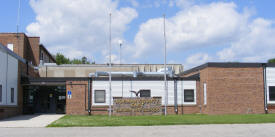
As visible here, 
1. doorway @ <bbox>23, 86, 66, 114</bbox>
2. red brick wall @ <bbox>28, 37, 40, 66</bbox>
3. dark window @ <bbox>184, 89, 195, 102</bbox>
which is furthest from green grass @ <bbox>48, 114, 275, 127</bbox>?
red brick wall @ <bbox>28, 37, 40, 66</bbox>

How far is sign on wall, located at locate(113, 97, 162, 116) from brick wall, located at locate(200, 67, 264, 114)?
15.0 ft

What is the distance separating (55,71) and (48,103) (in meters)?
7.67

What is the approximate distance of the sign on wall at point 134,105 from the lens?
Answer: 28.5 meters

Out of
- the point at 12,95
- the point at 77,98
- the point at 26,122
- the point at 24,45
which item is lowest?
the point at 26,122

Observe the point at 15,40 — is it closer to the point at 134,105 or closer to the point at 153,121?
the point at 134,105

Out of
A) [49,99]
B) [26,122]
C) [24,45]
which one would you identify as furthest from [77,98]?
[24,45]

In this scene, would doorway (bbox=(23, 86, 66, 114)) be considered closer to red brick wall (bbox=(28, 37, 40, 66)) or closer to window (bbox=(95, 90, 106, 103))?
window (bbox=(95, 90, 106, 103))

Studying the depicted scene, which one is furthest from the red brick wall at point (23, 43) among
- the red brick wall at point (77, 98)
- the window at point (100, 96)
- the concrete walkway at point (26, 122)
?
the concrete walkway at point (26, 122)

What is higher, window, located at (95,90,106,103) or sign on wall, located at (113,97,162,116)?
window, located at (95,90,106,103)

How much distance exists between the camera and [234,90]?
28.1m

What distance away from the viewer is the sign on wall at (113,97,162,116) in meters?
28.5

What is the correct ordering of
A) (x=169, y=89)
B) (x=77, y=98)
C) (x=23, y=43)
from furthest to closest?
1. (x=23, y=43)
2. (x=169, y=89)
3. (x=77, y=98)

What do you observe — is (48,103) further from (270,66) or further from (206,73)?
(270,66)

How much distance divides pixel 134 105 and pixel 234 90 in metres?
8.17
